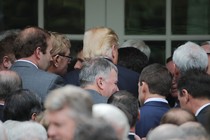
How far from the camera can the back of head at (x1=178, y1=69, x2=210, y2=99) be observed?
7410 mm

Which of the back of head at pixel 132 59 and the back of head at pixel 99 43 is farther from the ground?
the back of head at pixel 99 43

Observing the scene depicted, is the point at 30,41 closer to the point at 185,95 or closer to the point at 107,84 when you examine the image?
the point at 107,84

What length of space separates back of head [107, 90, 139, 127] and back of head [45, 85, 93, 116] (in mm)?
1690

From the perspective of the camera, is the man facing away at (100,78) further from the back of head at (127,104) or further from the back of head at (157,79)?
the back of head at (127,104)

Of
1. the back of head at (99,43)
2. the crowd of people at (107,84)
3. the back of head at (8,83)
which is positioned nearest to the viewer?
the crowd of people at (107,84)

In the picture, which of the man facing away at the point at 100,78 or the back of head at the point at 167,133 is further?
the man facing away at the point at 100,78

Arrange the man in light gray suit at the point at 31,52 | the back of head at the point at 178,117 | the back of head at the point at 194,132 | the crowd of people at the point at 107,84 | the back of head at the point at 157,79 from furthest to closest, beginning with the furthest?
1. the man in light gray suit at the point at 31,52
2. the back of head at the point at 157,79
3. the back of head at the point at 178,117
4. the crowd of people at the point at 107,84
5. the back of head at the point at 194,132

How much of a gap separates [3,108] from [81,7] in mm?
3175

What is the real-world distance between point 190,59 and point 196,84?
A: 0.60 m

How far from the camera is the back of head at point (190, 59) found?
7.97 m

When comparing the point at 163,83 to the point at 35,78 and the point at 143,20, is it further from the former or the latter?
the point at 143,20

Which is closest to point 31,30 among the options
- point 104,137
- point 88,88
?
point 88,88

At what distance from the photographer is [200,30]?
10.1 metres

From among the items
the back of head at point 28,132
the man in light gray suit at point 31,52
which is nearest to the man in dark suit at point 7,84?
the man in light gray suit at point 31,52
